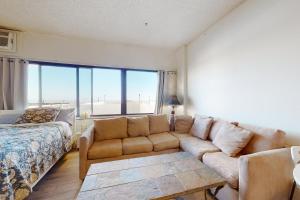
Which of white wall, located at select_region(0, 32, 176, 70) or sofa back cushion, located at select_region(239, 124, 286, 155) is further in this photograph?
white wall, located at select_region(0, 32, 176, 70)

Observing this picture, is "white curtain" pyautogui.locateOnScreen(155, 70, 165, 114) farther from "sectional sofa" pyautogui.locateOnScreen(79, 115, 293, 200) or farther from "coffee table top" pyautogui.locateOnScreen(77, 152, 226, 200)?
"coffee table top" pyautogui.locateOnScreen(77, 152, 226, 200)

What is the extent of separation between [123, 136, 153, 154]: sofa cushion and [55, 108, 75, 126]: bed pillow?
1.29 metres

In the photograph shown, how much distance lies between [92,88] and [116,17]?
178 cm

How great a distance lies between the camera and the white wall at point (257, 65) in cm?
169

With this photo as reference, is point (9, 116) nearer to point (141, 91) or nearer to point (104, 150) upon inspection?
point (104, 150)

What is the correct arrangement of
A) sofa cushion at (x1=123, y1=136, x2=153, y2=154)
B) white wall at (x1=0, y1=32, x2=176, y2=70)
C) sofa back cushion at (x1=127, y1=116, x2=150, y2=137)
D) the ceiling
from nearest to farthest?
1. the ceiling
2. sofa cushion at (x1=123, y1=136, x2=153, y2=154)
3. sofa back cushion at (x1=127, y1=116, x2=150, y2=137)
4. white wall at (x1=0, y1=32, x2=176, y2=70)

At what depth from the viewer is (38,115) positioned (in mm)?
2754

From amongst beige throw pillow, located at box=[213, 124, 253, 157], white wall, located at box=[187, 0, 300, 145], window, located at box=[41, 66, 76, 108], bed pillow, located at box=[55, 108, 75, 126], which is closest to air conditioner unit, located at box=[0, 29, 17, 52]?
window, located at box=[41, 66, 76, 108]

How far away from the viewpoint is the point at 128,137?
9.00 feet

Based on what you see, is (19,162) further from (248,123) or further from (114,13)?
(248,123)

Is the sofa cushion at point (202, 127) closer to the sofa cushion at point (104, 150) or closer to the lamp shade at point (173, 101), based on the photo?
the lamp shade at point (173, 101)

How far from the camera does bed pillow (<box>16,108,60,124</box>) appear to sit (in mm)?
2678

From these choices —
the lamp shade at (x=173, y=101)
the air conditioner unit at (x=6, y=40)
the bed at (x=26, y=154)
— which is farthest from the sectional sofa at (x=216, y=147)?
the air conditioner unit at (x=6, y=40)

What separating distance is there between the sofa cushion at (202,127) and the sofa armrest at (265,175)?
3.71ft
